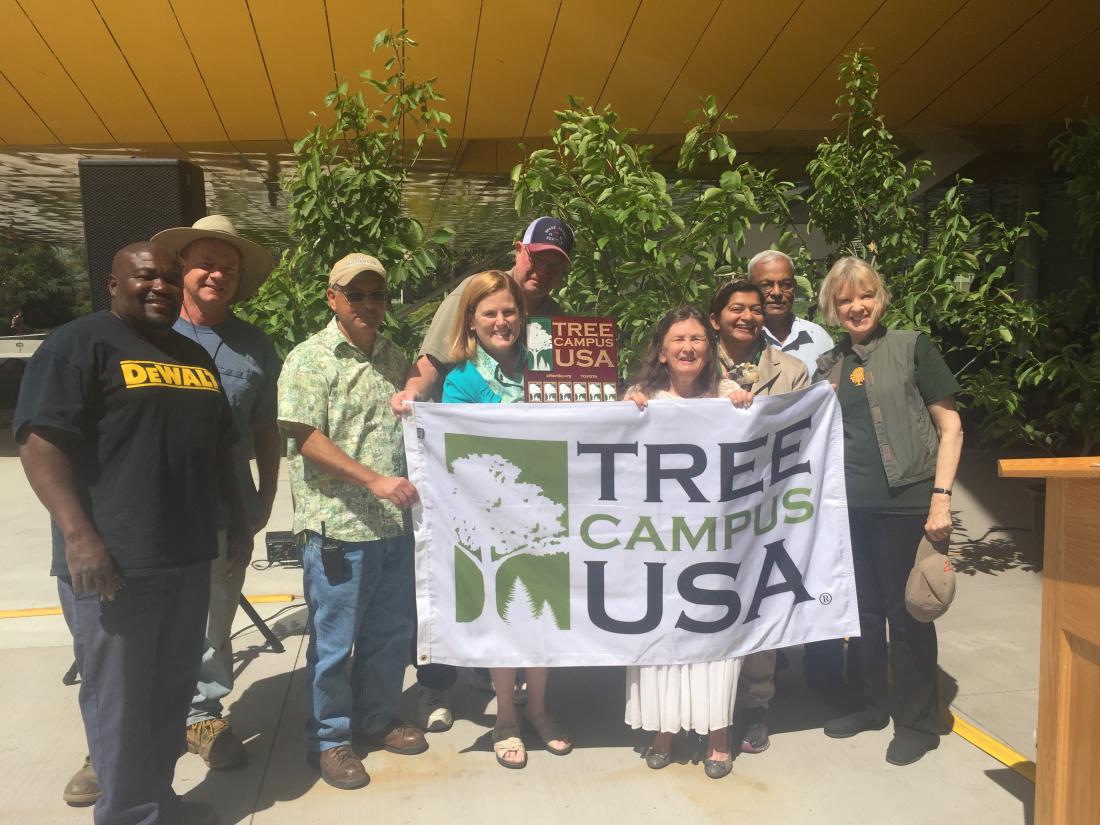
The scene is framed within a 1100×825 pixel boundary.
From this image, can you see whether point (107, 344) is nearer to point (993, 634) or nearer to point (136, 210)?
point (136, 210)

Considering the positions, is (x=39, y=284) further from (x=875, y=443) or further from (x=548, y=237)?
(x=875, y=443)

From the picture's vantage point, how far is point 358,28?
9.81 m

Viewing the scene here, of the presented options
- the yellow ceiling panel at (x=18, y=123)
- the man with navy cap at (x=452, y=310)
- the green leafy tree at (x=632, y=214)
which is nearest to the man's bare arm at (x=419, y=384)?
the man with navy cap at (x=452, y=310)

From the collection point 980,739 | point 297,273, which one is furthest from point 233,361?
point 980,739

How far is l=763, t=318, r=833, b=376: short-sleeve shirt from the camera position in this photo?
160 inches

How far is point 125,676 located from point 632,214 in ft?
9.02

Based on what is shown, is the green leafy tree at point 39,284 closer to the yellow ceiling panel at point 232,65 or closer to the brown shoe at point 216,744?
the yellow ceiling panel at point 232,65

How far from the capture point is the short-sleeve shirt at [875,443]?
3.50m

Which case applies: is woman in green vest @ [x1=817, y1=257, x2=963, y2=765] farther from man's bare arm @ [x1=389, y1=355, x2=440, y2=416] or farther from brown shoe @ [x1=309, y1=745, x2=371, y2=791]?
brown shoe @ [x1=309, y1=745, x2=371, y2=791]

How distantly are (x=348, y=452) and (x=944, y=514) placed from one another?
7.45ft

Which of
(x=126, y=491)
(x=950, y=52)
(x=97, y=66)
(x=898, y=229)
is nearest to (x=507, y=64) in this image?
(x=97, y=66)

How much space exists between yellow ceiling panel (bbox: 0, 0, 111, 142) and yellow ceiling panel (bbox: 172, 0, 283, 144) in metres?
1.66

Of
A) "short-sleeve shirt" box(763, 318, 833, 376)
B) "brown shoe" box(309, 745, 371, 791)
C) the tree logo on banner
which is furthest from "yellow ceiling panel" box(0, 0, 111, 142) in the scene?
"brown shoe" box(309, 745, 371, 791)

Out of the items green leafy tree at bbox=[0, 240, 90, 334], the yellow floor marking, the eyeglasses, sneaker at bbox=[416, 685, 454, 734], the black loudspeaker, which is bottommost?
the yellow floor marking
